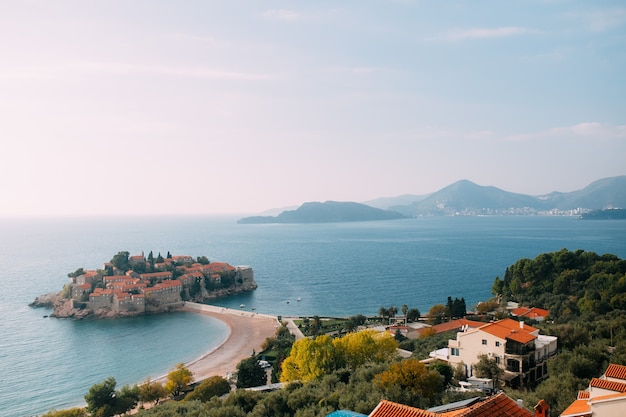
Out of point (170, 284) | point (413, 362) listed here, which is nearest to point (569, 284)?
point (413, 362)

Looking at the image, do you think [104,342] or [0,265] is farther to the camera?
[0,265]

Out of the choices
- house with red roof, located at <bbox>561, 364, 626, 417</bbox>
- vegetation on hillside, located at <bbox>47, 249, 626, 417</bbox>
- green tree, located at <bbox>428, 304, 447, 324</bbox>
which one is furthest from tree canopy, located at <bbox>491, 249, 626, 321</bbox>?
house with red roof, located at <bbox>561, 364, 626, 417</bbox>

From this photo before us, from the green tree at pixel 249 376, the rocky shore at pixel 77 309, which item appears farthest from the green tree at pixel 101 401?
the rocky shore at pixel 77 309

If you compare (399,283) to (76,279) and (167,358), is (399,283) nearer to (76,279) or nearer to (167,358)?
(167,358)

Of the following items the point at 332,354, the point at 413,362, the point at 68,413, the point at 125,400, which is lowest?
the point at 125,400

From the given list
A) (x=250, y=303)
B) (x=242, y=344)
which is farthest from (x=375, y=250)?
(x=242, y=344)

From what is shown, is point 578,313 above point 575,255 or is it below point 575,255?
below

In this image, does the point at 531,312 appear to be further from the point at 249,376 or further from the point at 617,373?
the point at 617,373
